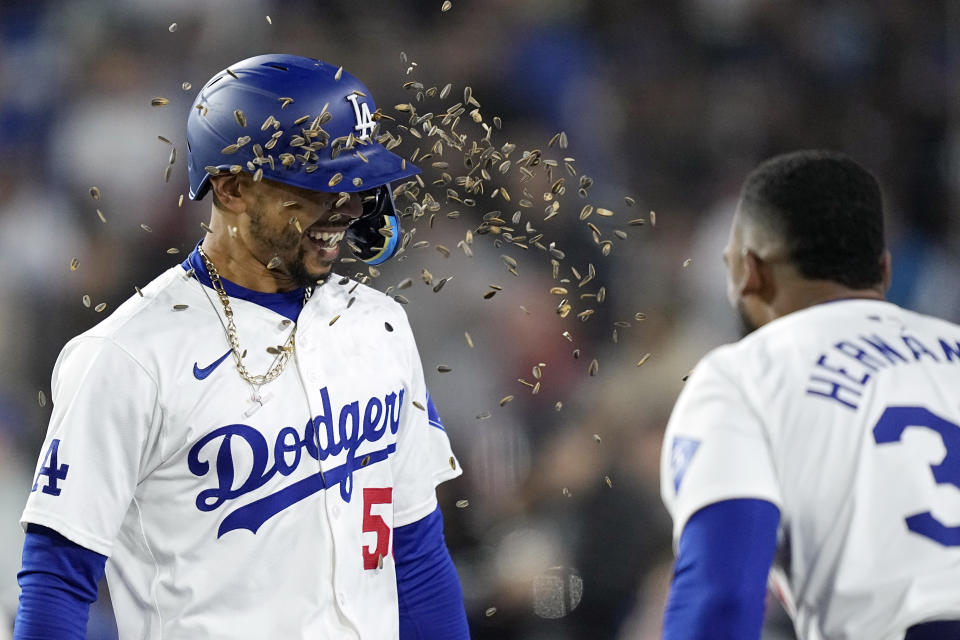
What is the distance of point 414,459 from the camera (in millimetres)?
2934

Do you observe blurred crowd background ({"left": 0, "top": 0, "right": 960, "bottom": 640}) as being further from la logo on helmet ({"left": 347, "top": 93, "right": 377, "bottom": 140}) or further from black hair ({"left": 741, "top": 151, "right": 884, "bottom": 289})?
black hair ({"left": 741, "top": 151, "right": 884, "bottom": 289})

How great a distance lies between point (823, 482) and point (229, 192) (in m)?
1.60

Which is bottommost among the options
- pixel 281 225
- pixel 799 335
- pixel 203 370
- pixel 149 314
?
pixel 799 335

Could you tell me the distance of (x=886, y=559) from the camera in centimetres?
183

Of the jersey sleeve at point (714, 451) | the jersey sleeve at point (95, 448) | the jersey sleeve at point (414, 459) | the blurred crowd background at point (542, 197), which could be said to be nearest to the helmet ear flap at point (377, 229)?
the jersey sleeve at point (414, 459)

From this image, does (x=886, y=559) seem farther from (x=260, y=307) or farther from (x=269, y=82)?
(x=269, y=82)

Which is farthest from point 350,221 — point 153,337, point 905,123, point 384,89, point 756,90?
point 905,123

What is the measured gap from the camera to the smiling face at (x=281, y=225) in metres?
2.70

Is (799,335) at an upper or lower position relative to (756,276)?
lower

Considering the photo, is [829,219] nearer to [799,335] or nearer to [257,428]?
[799,335]

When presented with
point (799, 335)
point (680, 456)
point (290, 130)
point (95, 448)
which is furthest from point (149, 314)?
point (799, 335)

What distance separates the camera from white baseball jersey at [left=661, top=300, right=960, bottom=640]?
182cm

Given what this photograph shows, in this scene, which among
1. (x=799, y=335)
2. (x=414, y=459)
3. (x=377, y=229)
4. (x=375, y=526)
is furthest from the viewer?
(x=377, y=229)

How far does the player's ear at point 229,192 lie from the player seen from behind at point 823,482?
1298mm
